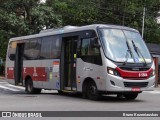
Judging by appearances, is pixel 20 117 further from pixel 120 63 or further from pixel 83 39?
pixel 83 39

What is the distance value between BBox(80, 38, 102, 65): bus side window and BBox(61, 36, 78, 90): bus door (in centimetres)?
84

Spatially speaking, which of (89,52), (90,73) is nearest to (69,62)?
(89,52)

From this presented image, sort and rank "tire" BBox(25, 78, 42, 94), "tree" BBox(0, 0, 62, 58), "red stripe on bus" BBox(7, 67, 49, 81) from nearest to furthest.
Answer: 1. "red stripe on bus" BBox(7, 67, 49, 81)
2. "tire" BBox(25, 78, 42, 94)
3. "tree" BBox(0, 0, 62, 58)

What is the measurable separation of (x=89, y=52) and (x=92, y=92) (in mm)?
1618

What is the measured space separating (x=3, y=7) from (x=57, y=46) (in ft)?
93.1

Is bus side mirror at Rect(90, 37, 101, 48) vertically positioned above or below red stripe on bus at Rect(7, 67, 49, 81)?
above

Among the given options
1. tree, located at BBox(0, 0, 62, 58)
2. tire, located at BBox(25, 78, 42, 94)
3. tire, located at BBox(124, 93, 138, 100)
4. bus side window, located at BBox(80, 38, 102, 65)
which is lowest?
tire, located at BBox(124, 93, 138, 100)

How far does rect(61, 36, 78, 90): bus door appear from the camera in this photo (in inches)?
750

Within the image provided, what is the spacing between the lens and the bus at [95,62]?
55.1 feet

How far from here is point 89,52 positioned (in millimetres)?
17812

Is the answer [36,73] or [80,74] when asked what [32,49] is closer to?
[36,73]

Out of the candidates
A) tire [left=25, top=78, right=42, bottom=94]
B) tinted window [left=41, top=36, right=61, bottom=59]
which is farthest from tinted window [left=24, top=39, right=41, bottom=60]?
tire [left=25, top=78, right=42, bottom=94]

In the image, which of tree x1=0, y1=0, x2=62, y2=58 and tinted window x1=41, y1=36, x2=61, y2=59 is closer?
tinted window x1=41, y1=36, x2=61, y2=59

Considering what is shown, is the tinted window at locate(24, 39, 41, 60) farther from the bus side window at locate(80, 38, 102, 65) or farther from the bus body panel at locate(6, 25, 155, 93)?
the bus side window at locate(80, 38, 102, 65)
